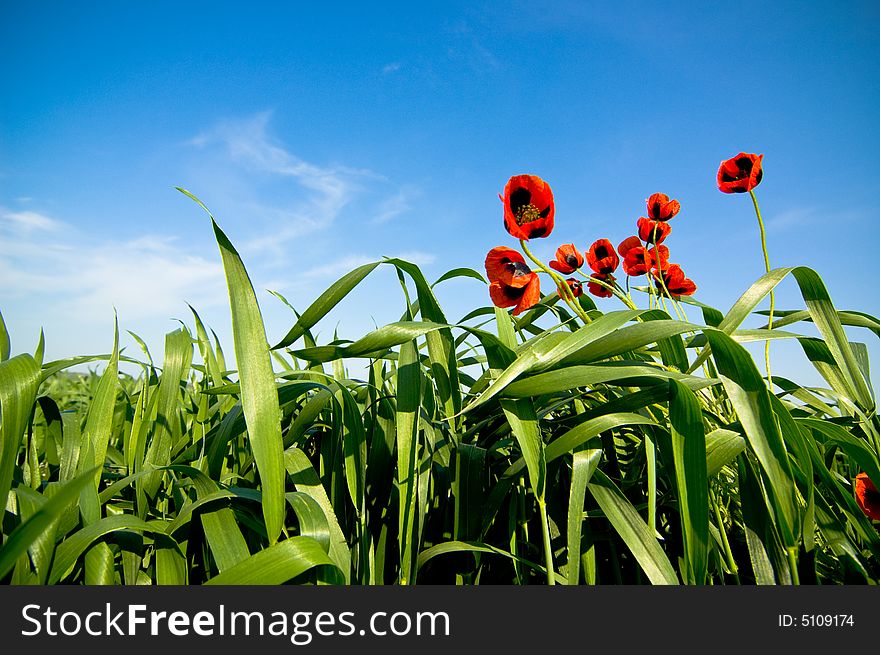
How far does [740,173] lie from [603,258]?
0.26 m

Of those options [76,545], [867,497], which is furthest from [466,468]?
[867,497]

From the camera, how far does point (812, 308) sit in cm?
69

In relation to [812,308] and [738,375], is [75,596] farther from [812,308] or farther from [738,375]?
[812,308]

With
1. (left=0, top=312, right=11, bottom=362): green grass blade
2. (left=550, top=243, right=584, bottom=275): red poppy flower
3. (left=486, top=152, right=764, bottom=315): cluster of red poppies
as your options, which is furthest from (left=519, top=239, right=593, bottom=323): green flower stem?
(left=0, top=312, right=11, bottom=362): green grass blade

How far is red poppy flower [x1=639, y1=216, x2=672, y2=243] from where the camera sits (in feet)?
3.39

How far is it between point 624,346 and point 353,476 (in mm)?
287

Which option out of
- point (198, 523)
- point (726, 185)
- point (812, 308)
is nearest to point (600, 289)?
point (726, 185)

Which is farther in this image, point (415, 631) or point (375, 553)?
point (375, 553)

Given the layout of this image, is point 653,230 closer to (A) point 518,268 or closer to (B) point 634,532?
(A) point 518,268

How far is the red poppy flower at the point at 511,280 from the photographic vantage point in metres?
0.81

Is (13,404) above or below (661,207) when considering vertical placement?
below

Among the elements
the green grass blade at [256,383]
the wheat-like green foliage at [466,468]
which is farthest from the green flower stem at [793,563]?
the green grass blade at [256,383]

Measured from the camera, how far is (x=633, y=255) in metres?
1.11

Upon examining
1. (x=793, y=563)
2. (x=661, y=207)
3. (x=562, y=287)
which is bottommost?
(x=793, y=563)
